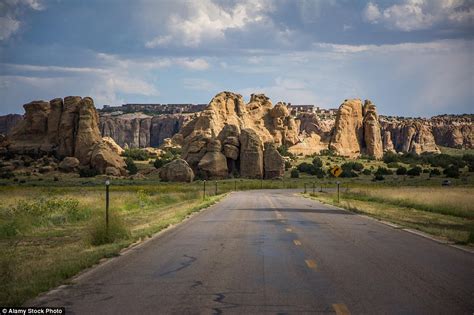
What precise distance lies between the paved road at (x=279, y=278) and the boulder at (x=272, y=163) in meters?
84.3

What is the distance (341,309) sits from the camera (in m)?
8.40

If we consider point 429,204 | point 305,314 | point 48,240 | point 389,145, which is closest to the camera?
point 305,314

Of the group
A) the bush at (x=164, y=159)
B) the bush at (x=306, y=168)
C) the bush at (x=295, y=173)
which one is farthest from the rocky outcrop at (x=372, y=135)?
the bush at (x=164, y=159)

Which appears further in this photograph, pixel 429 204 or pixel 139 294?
pixel 429 204

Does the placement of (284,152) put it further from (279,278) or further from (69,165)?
(279,278)

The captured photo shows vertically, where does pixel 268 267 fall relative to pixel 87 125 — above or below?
below

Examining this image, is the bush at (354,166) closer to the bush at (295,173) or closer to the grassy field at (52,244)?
the bush at (295,173)

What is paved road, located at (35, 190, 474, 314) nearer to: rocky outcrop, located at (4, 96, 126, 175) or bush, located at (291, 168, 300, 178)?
rocky outcrop, located at (4, 96, 126, 175)

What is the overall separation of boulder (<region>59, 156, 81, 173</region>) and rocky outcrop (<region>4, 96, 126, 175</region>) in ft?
5.92

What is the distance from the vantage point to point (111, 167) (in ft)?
316

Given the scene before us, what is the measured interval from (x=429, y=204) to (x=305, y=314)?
33.5 metres

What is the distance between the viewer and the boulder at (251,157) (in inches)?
3959

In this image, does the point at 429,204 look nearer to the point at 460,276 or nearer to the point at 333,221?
the point at 333,221

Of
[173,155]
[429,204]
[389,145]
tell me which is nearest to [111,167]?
[173,155]
